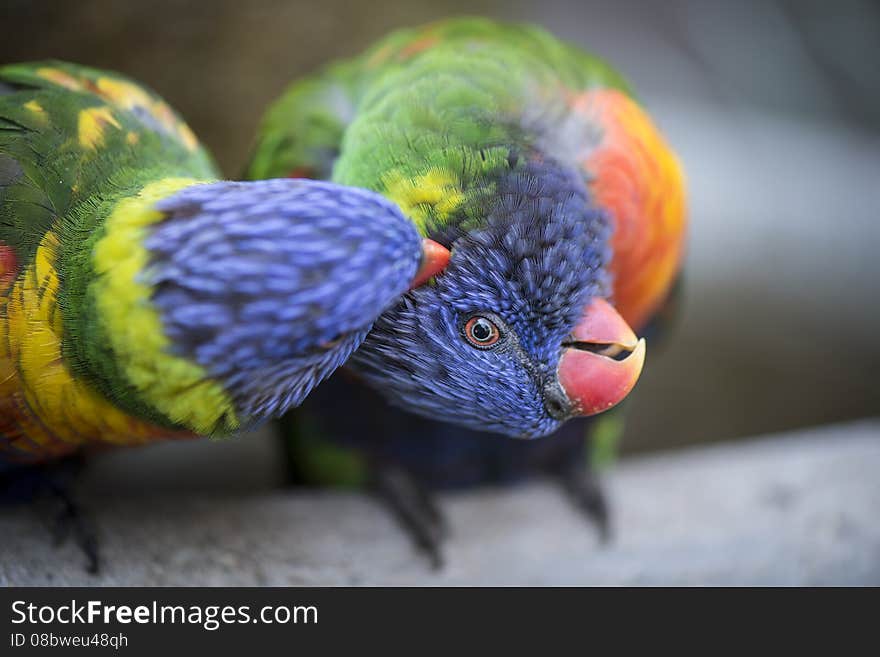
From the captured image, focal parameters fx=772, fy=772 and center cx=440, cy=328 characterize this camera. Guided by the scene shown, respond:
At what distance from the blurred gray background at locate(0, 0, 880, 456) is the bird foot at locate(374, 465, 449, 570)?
56.4 inches

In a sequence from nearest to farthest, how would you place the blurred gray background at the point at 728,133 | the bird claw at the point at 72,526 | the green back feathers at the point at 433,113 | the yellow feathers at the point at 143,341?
the yellow feathers at the point at 143,341, the green back feathers at the point at 433,113, the bird claw at the point at 72,526, the blurred gray background at the point at 728,133

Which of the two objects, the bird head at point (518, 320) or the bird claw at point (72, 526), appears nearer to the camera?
the bird head at point (518, 320)

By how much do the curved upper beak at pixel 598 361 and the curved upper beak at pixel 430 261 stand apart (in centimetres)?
30

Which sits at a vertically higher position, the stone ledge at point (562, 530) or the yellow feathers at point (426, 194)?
the yellow feathers at point (426, 194)

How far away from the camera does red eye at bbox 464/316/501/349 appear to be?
1.50 meters

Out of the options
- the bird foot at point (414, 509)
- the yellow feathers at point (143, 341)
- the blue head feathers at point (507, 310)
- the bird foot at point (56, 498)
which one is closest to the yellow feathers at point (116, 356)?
the yellow feathers at point (143, 341)

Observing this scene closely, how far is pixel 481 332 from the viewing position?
1.51 metres

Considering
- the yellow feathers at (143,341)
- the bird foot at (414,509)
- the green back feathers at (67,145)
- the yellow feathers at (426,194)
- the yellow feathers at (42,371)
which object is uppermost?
the yellow feathers at (426,194)

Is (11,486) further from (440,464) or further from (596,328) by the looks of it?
(596,328)

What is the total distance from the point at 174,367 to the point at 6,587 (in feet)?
2.74

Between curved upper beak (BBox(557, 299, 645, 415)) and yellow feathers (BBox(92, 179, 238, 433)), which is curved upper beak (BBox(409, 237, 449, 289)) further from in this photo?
yellow feathers (BBox(92, 179, 238, 433))

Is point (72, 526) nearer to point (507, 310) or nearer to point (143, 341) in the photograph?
point (143, 341)

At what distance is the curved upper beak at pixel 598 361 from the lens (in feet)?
4.97

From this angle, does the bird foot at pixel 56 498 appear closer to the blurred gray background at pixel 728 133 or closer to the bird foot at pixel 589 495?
the bird foot at pixel 589 495
